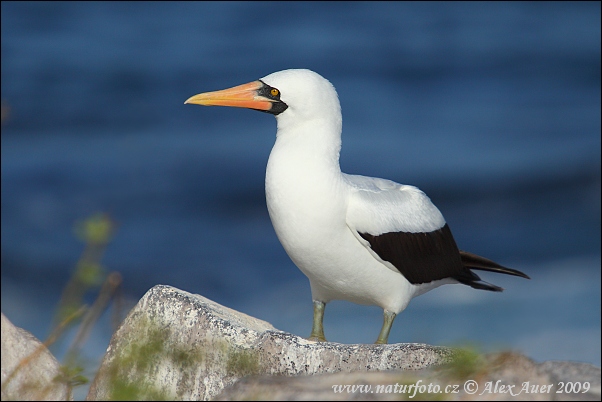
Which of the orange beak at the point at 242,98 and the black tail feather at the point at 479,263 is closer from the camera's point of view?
the orange beak at the point at 242,98

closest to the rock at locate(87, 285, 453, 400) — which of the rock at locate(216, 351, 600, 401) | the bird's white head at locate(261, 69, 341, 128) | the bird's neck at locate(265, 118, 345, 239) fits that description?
the rock at locate(216, 351, 600, 401)

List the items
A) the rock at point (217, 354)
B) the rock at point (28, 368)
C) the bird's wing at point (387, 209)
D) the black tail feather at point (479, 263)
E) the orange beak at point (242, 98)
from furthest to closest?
the black tail feather at point (479, 263) → the orange beak at point (242, 98) → the bird's wing at point (387, 209) → the rock at point (217, 354) → the rock at point (28, 368)

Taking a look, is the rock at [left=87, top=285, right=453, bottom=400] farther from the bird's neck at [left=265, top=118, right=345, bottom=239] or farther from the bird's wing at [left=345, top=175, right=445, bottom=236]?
the bird's wing at [left=345, top=175, right=445, bottom=236]

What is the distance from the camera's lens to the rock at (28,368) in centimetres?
395

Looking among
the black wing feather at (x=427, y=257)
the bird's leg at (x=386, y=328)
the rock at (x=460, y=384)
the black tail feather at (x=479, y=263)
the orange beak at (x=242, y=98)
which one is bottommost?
the rock at (x=460, y=384)

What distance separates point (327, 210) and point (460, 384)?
89.5 inches

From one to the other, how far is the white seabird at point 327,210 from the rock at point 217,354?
1.03 m

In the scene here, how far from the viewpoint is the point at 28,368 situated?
412 centimetres

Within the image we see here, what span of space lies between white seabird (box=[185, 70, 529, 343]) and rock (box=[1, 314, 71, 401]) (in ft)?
6.66

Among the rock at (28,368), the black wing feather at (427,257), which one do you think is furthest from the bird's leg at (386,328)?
the rock at (28,368)

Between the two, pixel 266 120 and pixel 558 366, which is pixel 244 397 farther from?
pixel 266 120

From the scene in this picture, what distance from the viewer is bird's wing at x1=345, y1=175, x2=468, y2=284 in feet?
19.9

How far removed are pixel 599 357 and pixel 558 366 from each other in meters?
6.98

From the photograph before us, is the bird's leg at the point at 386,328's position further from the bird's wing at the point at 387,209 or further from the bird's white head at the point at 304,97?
the bird's white head at the point at 304,97
